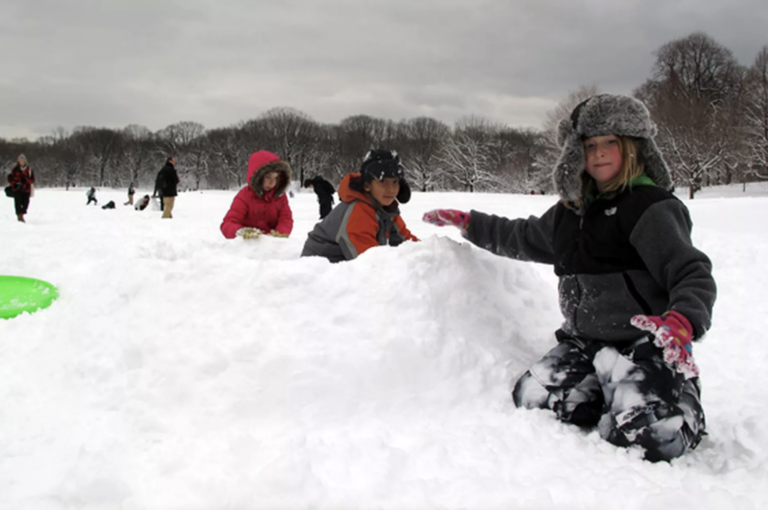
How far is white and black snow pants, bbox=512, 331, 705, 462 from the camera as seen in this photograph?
1861 mm

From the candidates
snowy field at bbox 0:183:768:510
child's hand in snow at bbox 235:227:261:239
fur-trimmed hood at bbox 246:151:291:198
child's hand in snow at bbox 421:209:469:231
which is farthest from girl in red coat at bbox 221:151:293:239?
child's hand in snow at bbox 421:209:469:231

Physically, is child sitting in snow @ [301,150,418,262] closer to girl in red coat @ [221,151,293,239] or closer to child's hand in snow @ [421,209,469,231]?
child's hand in snow @ [421,209,469,231]

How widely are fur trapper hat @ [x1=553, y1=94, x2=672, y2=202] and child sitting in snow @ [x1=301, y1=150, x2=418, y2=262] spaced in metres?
1.36

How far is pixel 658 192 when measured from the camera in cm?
213

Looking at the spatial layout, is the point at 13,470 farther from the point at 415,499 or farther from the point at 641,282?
the point at 641,282

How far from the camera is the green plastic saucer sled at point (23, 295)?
301 cm

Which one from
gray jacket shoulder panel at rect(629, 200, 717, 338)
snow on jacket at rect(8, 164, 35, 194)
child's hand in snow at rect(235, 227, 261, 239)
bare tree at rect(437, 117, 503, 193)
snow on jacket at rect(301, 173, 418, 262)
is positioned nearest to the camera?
gray jacket shoulder panel at rect(629, 200, 717, 338)

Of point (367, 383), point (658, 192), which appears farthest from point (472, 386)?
point (658, 192)

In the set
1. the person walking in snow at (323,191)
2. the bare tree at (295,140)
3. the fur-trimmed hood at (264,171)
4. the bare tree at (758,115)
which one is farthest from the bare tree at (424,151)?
the fur-trimmed hood at (264,171)

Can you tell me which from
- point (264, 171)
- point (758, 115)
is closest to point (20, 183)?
point (264, 171)

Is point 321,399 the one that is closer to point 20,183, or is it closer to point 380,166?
point 380,166

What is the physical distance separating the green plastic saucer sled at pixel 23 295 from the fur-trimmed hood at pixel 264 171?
2251 millimetres

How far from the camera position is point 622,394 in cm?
197

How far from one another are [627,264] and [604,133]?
2.04 feet
